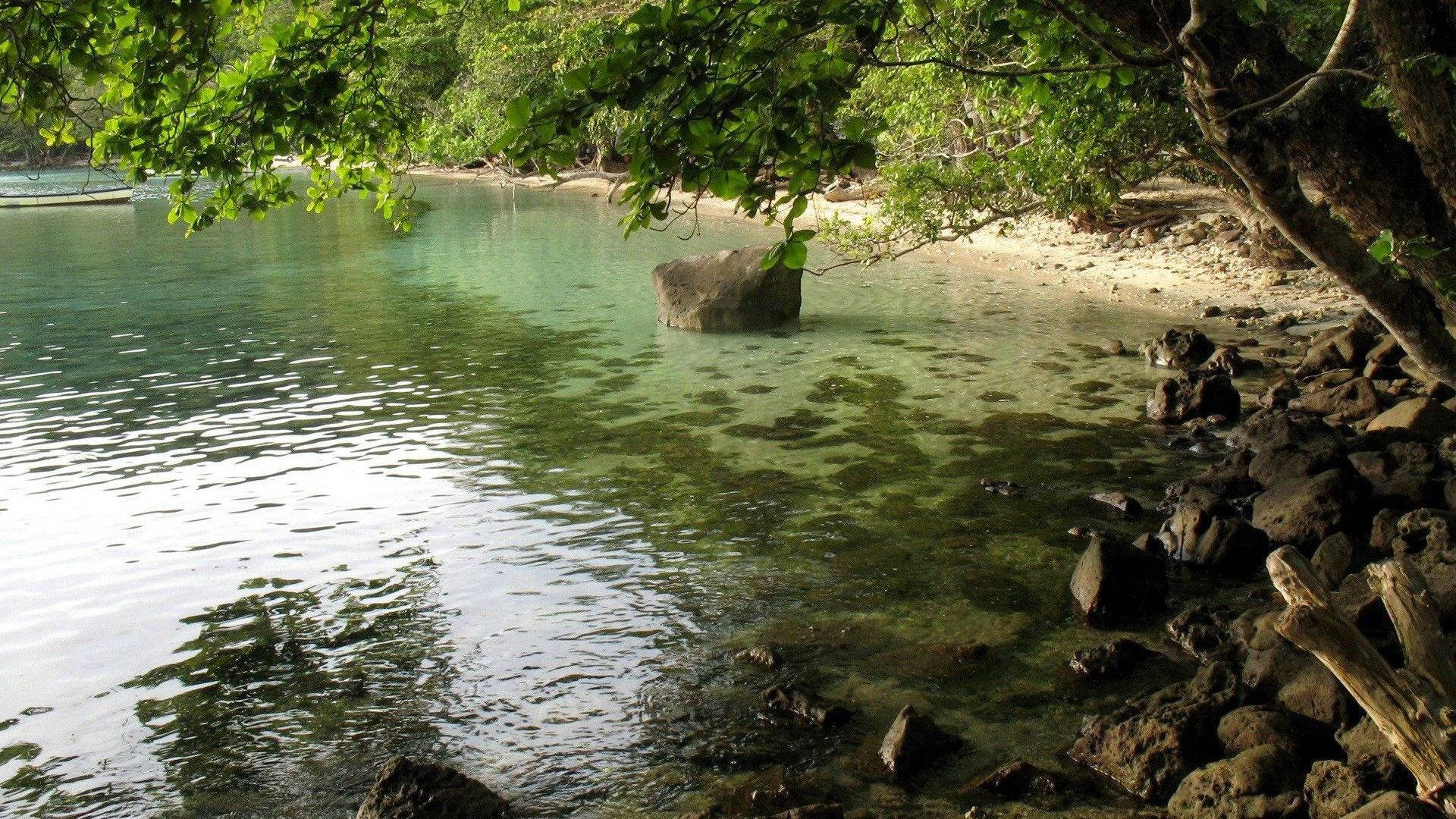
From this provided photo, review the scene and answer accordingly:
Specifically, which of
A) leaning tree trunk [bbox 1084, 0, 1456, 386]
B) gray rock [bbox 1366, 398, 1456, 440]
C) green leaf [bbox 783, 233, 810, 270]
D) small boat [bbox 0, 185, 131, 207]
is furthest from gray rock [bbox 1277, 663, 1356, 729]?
small boat [bbox 0, 185, 131, 207]

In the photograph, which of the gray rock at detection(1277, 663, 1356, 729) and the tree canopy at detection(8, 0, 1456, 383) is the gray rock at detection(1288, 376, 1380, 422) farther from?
the gray rock at detection(1277, 663, 1356, 729)

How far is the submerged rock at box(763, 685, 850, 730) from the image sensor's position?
7926 millimetres

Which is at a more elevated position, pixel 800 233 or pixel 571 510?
pixel 800 233

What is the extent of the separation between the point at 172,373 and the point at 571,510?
11167 mm

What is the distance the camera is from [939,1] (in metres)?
7.61

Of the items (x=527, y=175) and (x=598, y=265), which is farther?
(x=527, y=175)

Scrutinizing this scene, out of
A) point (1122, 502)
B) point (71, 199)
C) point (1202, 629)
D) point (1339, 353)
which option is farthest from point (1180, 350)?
point (71, 199)

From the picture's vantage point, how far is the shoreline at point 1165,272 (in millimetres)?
21844

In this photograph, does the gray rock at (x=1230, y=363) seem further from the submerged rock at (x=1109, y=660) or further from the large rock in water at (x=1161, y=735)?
the large rock in water at (x=1161, y=735)

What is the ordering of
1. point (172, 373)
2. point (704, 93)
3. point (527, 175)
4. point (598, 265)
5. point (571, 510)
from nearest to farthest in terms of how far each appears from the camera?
point (704, 93), point (571, 510), point (172, 373), point (598, 265), point (527, 175)

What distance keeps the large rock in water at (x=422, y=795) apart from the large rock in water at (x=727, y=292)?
16296mm

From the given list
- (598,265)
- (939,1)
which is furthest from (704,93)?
(598,265)

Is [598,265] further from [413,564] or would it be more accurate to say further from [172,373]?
[413,564]

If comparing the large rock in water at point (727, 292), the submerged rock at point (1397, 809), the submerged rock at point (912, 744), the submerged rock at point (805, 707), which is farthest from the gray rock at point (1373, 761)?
the large rock in water at point (727, 292)
